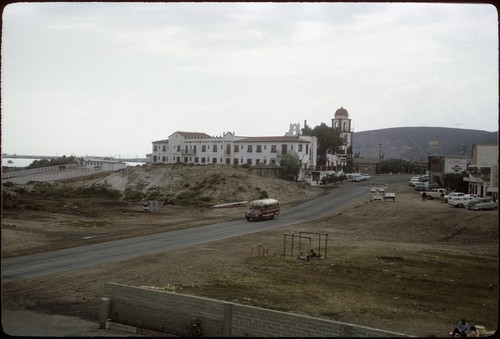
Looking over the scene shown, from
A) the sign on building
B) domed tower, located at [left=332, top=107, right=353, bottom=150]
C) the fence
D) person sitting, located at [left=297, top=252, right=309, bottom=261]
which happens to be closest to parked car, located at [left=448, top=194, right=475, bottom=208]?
person sitting, located at [left=297, top=252, right=309, bottom=261]

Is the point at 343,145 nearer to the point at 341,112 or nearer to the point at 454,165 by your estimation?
the point at 341,112

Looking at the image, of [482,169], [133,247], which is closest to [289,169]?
[482,169]

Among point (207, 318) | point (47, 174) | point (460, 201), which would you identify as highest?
→ point (460, 201)

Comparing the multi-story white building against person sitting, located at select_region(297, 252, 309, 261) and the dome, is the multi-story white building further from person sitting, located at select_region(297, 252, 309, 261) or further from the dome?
person sitting, located at select_region(297, 252, 309, 261)

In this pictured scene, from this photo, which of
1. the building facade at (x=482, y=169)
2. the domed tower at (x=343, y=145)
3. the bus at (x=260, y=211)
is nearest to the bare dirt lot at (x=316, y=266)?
the bus at (x=260, y=211)

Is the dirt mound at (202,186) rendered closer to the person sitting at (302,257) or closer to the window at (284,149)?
the window at (284,149)
